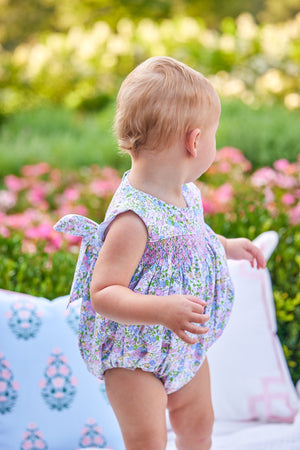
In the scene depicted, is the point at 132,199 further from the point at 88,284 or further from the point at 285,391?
the point at 285,391

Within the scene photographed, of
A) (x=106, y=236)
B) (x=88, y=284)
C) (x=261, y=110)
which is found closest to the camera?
(x=106, y=236)

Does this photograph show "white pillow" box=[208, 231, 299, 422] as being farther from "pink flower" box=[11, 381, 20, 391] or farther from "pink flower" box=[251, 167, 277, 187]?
"pink flower" box=[251, 167, 277, 187]

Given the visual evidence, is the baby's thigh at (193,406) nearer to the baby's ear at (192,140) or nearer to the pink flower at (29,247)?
the baby's ear at (192,140)

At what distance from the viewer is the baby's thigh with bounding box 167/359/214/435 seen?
1.69 metres

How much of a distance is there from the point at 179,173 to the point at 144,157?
10cm

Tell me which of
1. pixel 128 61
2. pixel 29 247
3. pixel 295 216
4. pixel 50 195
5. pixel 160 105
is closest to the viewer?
pixel 160 105

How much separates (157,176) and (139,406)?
1.88ft

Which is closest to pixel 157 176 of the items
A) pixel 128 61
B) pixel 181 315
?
pixel 181 315

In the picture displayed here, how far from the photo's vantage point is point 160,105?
4.69 ft

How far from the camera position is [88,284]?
1.59 metres

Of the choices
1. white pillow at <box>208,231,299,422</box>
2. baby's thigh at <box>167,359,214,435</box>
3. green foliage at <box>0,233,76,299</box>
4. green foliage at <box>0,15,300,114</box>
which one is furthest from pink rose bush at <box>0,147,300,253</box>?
green foliage at <box>0,15,300,114</box>

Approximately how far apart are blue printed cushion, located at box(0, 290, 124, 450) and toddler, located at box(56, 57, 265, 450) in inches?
19.4

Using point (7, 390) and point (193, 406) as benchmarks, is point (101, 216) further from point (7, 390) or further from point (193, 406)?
point (193, 406)

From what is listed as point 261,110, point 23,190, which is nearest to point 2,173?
point 23,190
